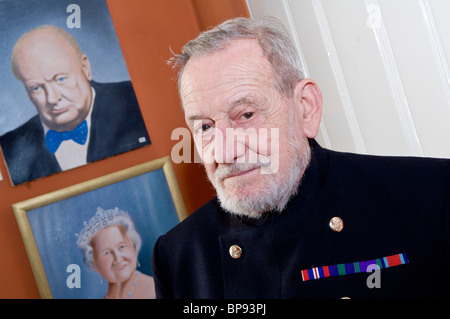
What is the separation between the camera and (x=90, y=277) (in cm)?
212

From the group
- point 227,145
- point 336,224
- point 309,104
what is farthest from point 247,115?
point 336,224

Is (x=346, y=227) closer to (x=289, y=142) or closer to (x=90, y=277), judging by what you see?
(x=289, y=142)

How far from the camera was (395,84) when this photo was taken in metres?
1.68

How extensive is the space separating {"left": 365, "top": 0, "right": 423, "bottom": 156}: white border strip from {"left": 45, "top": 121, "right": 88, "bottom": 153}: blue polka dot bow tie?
1.22 metres

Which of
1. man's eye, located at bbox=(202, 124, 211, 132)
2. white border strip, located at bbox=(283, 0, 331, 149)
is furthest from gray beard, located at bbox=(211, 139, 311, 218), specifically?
white border strip, located at bbox=(283, 0, 331, 149)

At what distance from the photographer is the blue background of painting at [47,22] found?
2109 millimetres

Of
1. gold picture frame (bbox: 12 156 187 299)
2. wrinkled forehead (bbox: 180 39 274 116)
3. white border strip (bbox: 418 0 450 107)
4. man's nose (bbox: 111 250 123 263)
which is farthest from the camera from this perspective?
man's nose (bbox: 111 250 123 263)

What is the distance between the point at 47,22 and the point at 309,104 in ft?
4.16

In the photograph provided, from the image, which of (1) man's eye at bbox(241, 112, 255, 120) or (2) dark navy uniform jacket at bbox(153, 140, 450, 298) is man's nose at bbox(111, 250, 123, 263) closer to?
(2) dark navy uniform jacket at bbox(153, 140, 450, 298)

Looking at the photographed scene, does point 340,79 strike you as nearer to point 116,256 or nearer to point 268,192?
point 268,192

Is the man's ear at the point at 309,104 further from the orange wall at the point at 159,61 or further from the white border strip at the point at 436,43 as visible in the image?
the orange wall at the point at 159,61

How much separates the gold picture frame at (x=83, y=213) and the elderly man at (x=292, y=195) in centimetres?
75

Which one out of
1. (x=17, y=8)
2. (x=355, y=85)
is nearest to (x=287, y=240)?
(x=355, y=85)

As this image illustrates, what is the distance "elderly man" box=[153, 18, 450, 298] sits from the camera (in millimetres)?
1291
